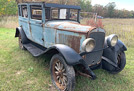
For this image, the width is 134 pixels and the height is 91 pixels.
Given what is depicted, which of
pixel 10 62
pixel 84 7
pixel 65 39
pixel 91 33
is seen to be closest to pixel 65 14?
pixel 65 39

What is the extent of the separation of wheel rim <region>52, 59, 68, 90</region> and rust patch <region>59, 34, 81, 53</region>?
0.48m

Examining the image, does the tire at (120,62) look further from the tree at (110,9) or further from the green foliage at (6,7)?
the tree at (110,9)

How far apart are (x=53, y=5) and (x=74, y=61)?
189cm

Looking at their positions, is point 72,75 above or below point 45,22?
below

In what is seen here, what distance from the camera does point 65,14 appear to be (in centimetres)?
374

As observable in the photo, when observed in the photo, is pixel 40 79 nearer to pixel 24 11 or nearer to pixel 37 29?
pixel 37 29

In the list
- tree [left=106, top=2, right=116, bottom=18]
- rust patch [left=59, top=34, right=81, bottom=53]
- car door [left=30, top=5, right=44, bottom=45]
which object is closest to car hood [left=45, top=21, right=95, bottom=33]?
rust patch [left=59, top=34, right=81, bottom=53]

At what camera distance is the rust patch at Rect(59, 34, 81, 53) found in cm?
251

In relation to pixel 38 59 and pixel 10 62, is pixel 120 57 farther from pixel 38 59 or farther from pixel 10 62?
pixel 10 62

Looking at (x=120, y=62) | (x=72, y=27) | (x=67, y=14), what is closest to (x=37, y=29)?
(x=67, y=14)

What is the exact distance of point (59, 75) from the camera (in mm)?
2531

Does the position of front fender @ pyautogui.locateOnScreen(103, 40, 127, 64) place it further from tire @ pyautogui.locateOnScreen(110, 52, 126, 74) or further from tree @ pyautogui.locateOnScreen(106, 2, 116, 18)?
tree @ pyautogui.locateOnScreen(106, 2, 116, 18)

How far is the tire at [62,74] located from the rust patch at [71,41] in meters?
0.42

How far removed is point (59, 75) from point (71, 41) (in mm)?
821
